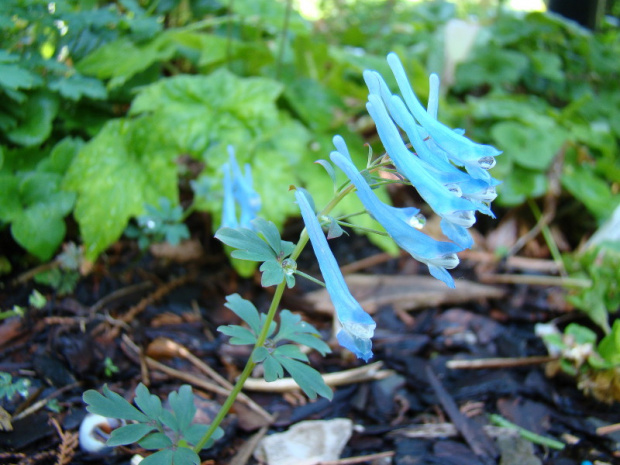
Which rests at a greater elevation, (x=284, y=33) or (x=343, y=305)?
(x=284, y=33)

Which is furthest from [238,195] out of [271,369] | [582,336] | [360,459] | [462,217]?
[582,336]

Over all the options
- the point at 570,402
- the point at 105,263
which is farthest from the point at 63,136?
the point at 570,402

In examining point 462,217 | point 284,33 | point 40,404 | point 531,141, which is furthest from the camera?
point 531,141

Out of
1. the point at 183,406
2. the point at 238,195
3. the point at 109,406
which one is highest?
the point at 238,195

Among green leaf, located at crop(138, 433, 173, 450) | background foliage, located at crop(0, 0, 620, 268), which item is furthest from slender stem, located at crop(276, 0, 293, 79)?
green leaf, located at crop(138, 433, 173, 450)

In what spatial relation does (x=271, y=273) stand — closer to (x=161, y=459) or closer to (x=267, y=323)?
(x=267, y=323)

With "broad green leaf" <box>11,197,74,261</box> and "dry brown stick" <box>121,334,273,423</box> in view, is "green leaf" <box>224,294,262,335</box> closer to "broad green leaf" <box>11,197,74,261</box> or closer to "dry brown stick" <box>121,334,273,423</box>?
"dry brown stick" <box>121,334,273,423</box>
